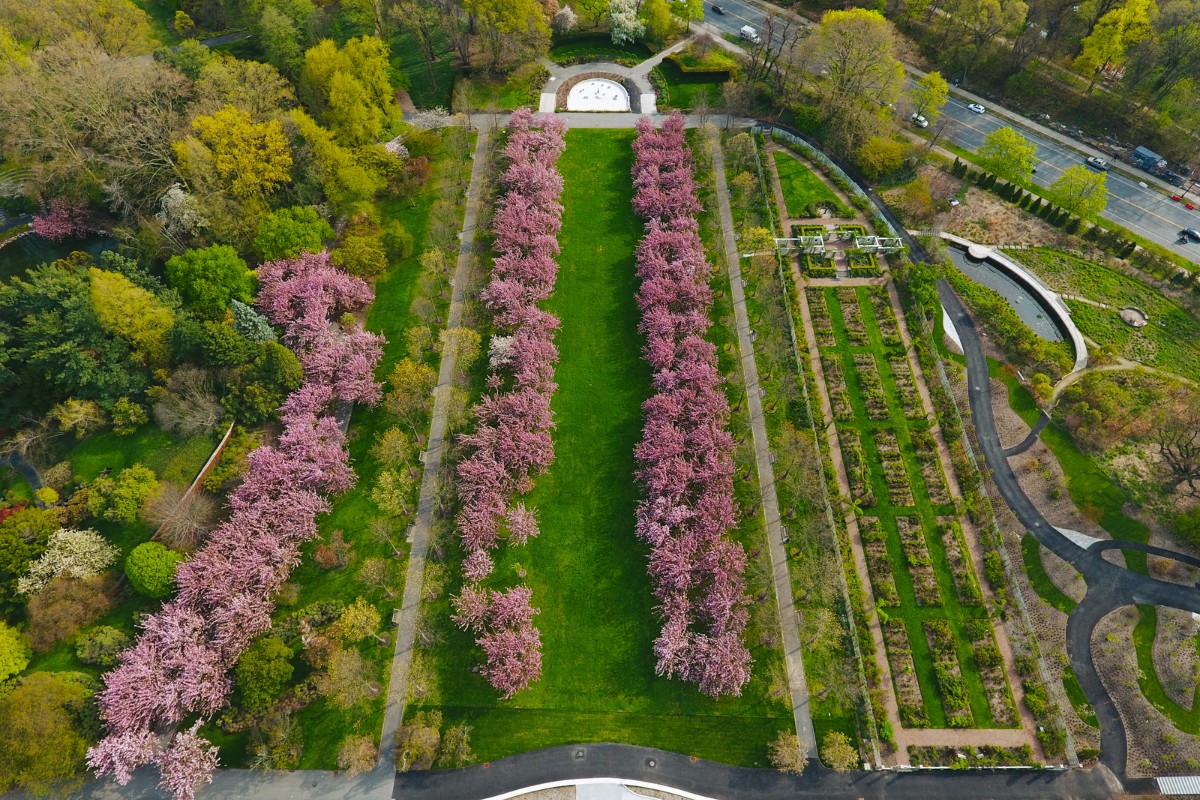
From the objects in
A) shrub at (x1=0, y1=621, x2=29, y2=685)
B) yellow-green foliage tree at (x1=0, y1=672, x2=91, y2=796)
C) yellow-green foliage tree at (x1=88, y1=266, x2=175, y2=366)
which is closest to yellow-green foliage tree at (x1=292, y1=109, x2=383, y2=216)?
yellow-green foliage tree at (x1=88, y1=266, x2=175, y2=366)

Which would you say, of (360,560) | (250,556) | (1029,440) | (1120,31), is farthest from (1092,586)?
(1120,31)

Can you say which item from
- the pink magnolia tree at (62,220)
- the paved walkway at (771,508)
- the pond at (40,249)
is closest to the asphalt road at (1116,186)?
the paved walkway at (771,508)

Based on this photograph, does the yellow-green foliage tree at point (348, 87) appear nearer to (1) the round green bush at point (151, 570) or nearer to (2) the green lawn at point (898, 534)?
(1) the round green bush at point (151, 570)

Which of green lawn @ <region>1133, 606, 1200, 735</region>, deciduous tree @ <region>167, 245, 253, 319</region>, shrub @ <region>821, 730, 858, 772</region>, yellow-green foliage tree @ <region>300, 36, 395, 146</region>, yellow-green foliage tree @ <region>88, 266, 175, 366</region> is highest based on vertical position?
yellow-green foliage tree @ <region>300, 36, 395, 146</region>

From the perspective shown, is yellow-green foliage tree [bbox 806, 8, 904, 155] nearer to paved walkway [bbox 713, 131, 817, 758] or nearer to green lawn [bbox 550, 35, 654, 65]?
paved walkway [bbox 713, 131, 817, 758]

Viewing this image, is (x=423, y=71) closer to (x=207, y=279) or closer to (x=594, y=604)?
(x=207, y=279)

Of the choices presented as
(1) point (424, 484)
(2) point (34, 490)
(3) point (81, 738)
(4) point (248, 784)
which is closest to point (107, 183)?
(2) point (34, 490)
